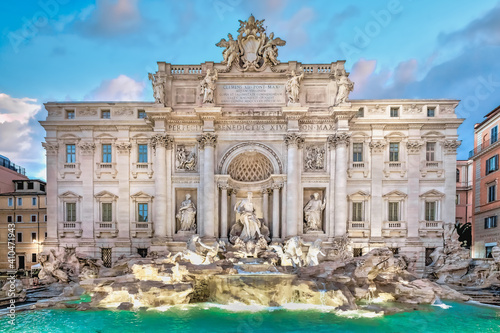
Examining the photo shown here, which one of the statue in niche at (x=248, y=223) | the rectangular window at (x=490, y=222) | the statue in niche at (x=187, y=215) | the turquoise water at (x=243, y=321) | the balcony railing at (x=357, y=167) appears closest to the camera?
the turquoise water at (x=243, y=321)

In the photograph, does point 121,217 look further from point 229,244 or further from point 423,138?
point 423,138

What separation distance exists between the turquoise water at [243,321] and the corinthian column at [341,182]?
316 inches

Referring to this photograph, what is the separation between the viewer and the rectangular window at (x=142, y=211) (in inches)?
952

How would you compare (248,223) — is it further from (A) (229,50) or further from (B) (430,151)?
(B) (430,151)

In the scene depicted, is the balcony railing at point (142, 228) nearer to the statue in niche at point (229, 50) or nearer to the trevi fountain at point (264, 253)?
the trevi fountain at point (264, 253)

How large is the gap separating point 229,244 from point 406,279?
34.7 feet

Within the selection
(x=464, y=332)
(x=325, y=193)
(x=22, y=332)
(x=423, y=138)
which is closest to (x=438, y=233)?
(x=423, y=138)

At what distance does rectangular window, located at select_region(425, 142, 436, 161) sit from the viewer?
24062mm

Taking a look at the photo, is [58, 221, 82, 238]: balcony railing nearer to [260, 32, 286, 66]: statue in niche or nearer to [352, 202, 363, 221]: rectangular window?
[260, 32, 286, 66]: statue in niche

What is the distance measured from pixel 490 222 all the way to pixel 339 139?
1486cm

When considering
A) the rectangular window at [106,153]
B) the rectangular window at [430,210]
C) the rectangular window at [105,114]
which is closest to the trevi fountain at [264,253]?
the rectangular window at [430,210]

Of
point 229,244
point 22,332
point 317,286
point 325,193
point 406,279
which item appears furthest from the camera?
point 325,193

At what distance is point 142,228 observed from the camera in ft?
78.3

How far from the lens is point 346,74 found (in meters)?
23.2
